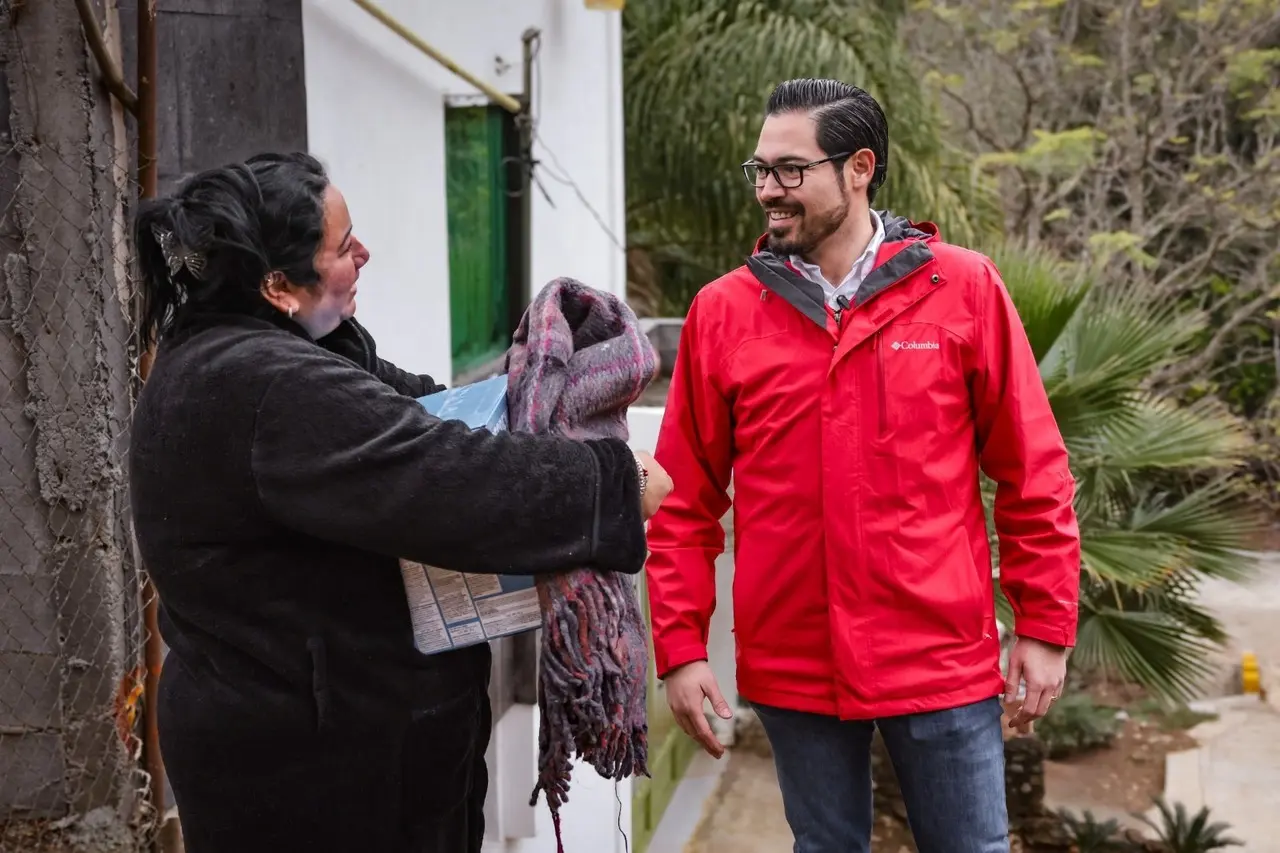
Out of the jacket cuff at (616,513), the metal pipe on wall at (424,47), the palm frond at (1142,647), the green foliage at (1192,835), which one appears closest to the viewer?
the jacket cuff at (616,513)

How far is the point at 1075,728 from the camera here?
30.6 feet

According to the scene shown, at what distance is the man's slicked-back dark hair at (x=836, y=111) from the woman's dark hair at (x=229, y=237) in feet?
2.78

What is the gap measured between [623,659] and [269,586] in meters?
0.49

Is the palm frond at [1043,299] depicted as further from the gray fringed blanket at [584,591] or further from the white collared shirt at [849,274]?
the gray fringed blanket at [584,591]

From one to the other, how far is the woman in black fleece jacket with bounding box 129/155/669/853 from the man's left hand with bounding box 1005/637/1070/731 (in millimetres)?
754

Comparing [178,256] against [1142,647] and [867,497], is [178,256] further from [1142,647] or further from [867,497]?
[1142,647]

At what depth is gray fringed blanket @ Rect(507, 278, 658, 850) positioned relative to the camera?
189 centimetres

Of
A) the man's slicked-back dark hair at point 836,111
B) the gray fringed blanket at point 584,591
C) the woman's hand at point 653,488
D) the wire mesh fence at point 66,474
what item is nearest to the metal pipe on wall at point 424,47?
the wire mesh fence at point 66,474

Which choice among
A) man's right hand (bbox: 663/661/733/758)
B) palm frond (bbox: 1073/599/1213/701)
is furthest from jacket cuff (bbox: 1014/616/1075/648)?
palm frond (bbox: 1073/599/1213/701)

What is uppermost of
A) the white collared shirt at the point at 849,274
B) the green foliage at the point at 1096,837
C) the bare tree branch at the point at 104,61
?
the bare tree branch at the point at 104,61

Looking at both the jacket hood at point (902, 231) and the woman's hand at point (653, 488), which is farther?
the jacket hood at point (902, 231)

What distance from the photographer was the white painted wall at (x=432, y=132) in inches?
138

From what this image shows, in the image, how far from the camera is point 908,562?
7.40 feet

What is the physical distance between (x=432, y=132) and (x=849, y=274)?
2.33 m
